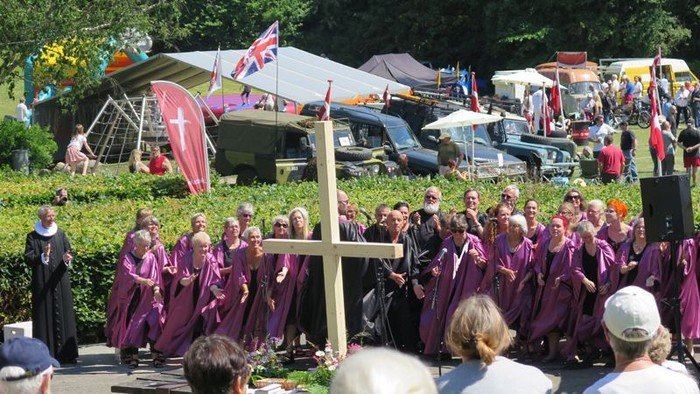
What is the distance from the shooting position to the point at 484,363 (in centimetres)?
550

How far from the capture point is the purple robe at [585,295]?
40.1ft

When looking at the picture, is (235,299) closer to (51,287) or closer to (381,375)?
(51,287)

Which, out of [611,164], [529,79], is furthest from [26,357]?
[529,79]

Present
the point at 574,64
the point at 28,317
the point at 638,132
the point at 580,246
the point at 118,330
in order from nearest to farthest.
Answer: the point at 580,246, the point at 118,330, the point at 28,317, the point at 638,132, the point at 574,64

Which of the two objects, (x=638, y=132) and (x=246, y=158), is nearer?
(x=246, y=158)

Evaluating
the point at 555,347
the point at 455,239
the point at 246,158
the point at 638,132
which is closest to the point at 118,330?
the point at 455,239

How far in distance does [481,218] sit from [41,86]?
14.5 m

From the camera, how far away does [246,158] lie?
25.7 meters

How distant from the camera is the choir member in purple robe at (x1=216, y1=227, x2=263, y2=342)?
510 inches

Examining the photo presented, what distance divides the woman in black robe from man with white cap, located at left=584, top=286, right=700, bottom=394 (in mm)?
8843

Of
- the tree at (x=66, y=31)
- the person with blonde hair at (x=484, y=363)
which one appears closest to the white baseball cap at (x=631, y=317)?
the person with blonde hair at (x=484, y=363)

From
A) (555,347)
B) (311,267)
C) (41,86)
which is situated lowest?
(555,347)

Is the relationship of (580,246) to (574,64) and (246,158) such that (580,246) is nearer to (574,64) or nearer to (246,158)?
(246,158)

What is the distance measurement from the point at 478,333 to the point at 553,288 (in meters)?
7.14
